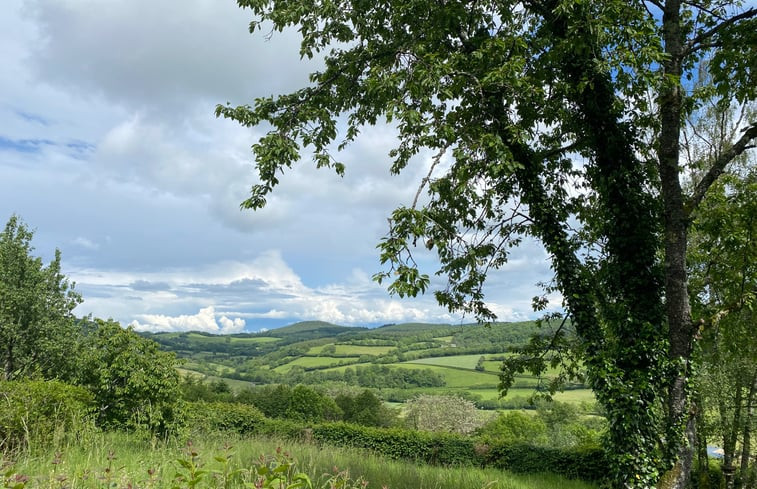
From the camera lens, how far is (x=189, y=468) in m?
2.42

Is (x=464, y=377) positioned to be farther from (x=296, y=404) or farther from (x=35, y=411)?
(x=35, y=411)

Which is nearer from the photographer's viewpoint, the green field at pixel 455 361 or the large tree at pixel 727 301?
the large tree at pixel 727 301

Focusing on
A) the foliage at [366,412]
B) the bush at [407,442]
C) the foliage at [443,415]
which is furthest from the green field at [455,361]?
the bush at [407,442]

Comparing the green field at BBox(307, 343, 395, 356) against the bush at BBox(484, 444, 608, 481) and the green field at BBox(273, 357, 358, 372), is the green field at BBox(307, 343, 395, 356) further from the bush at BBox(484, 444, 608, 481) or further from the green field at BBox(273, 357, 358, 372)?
the bush at BBox(484, 444, 608, 481)

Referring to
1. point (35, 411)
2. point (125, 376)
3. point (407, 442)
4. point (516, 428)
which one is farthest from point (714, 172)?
point (516, 428)

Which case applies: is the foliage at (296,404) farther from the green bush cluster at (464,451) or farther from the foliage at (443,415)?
the green bush cluster at (464,451)

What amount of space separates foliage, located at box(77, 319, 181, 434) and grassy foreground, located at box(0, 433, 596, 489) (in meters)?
3.79

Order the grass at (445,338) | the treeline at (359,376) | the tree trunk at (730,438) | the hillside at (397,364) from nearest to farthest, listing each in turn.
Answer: the tree trunk at (730,438), the hillside at (397,364), the treeline at (359,376), the grass at (445,338)

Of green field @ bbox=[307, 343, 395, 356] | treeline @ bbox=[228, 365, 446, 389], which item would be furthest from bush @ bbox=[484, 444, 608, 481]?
green field @ bbox=[307, 343, 395, 356]

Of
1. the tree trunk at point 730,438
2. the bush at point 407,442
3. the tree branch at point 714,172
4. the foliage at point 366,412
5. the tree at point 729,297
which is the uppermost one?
the tree branch at point 714,172

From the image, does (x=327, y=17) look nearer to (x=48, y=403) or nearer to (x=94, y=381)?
(x=48, y=403)

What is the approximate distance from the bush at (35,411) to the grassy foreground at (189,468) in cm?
79

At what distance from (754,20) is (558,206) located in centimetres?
424

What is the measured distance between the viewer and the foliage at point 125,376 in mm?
12664
